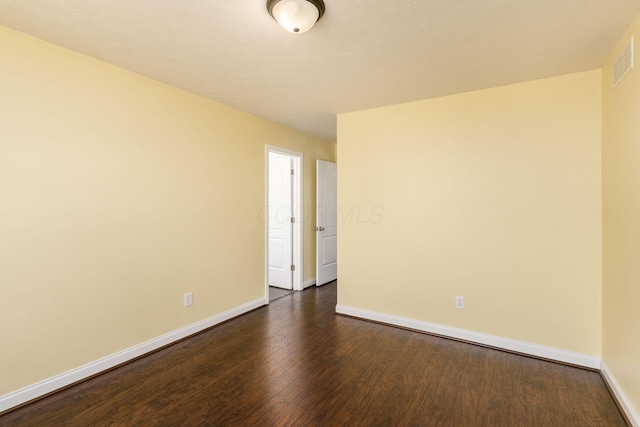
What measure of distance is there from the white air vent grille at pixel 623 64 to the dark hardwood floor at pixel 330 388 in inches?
82.6

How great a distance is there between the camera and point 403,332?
3.06 meters

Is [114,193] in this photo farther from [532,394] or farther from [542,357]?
[542,357]

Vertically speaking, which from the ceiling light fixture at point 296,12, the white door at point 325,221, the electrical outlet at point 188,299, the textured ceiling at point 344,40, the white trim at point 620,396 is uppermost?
the textured ceiling at point 344,40

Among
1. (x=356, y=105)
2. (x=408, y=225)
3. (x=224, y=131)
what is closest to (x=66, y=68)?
(x=224, y=131)

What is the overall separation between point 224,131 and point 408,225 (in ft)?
7.26

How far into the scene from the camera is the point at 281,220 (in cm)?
453

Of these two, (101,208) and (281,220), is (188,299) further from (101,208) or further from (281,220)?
(281,220)

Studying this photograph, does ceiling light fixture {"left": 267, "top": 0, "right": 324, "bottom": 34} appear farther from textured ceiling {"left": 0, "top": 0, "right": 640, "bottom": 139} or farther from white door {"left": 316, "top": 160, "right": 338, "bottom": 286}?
white door {"left": 316, "top": 160, "right": 338, "bottom": 286}

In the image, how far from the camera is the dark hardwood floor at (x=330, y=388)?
5.96ft

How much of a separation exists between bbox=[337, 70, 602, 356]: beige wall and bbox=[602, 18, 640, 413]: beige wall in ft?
0.49

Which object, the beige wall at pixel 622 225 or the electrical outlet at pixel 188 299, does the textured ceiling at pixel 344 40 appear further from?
the electrical outlet at pixel 188 299

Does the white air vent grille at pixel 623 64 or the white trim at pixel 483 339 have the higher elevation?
the white air vent grille at pixel 623 64

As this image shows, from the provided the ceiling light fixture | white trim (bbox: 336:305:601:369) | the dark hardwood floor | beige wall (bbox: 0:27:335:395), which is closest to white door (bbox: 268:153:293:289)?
beige wall (bbox: 0:27:335:395)

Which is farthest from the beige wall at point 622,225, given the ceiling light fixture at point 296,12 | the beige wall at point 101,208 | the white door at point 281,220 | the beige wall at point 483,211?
the white door at point 281,220
